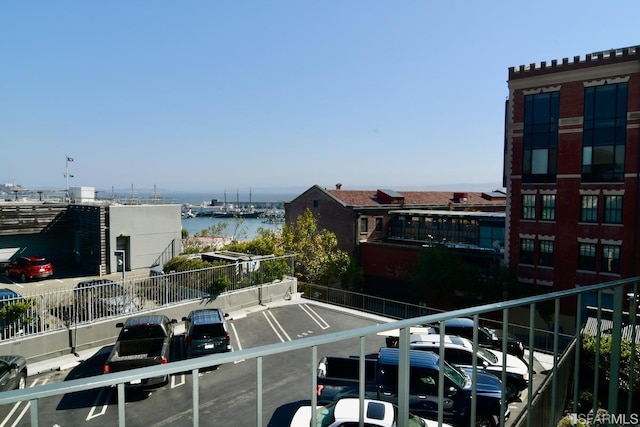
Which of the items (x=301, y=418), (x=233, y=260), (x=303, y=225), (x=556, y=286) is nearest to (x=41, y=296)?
(x=233, y=260)

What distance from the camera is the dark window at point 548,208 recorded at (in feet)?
103

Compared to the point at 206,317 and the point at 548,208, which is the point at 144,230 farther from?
the point at 548,208

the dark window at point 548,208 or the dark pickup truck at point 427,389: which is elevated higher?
the dark window at point 548,208

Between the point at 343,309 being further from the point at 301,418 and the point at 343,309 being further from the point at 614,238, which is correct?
the point at 614,238

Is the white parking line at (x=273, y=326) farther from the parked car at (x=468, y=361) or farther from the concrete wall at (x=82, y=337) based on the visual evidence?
the parked car at (x=468, y=361)

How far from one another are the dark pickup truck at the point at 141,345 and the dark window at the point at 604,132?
27.6 metres

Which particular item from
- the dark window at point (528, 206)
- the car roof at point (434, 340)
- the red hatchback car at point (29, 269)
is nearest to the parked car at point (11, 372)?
the car roof at point (434, 340)

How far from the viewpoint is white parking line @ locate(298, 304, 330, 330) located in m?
20.8

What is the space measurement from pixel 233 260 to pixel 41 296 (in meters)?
9.98

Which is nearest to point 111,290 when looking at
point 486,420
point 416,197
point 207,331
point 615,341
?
point 207,331

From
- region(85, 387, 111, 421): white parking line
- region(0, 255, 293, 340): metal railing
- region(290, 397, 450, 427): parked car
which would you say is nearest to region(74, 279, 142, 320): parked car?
region(0, 255, 293, 340): metal railing

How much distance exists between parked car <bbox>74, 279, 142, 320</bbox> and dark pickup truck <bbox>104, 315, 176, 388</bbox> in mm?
3102

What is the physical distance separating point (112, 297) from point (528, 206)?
90.6 feet

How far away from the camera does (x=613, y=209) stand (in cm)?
2888
